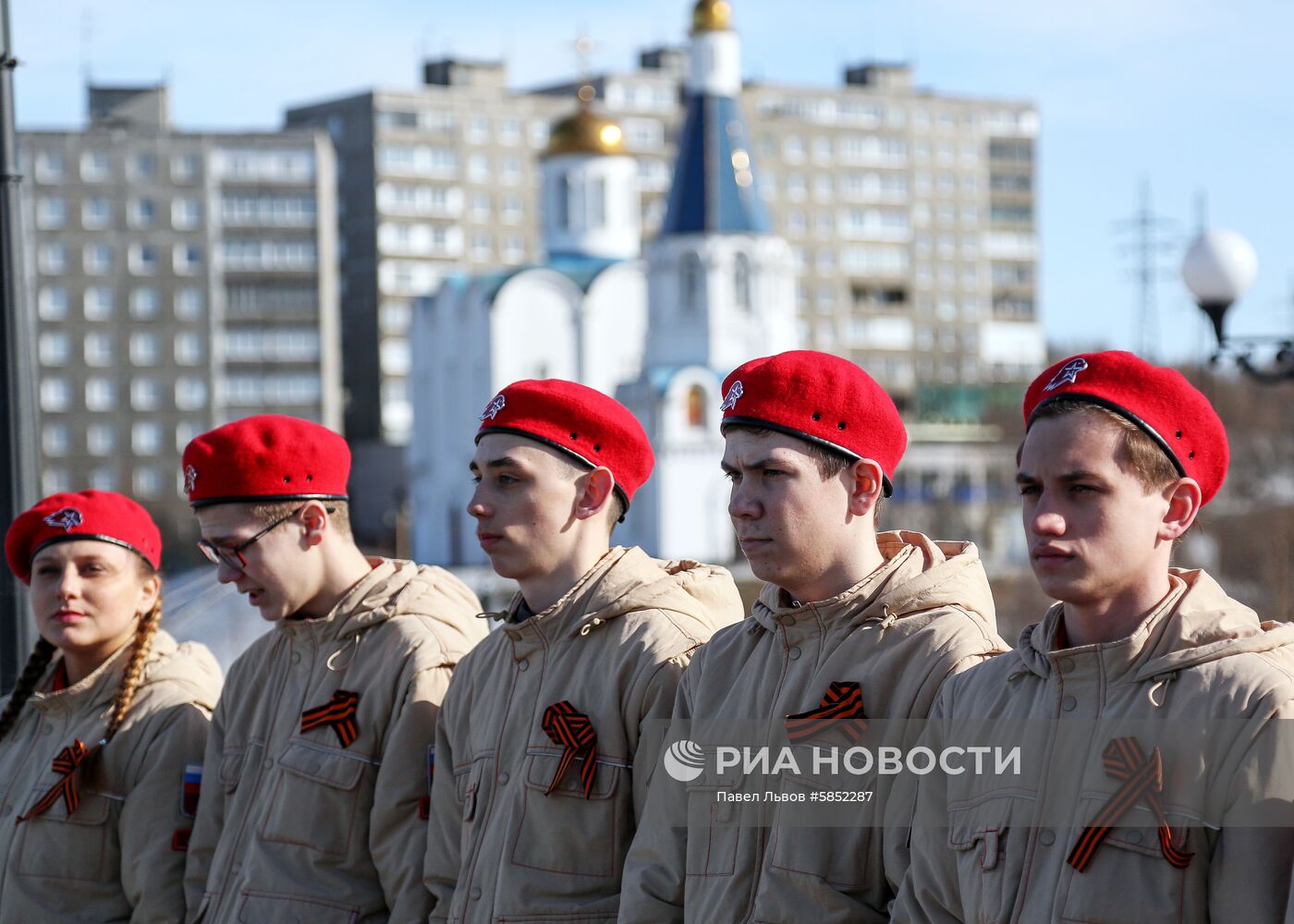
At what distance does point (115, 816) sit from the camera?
611cm

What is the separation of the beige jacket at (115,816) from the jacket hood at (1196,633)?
324 cm

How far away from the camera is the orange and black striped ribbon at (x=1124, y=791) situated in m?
3.63

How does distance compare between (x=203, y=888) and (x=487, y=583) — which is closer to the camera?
(x=203, y=888)

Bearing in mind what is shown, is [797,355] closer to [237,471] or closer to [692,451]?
[237,471]

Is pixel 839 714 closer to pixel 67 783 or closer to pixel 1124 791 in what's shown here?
pixel 1124 791

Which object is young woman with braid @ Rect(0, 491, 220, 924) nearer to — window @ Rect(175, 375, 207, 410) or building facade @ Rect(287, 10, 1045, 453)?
window @ Rect(175, 375, 207, 410)

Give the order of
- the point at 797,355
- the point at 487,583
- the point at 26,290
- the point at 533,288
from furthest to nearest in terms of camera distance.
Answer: the point at 533,288 → the point at 487,583 → the point at 26,290 → the point at 797,355

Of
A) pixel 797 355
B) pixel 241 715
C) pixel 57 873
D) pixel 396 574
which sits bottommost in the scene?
pixel 57 873

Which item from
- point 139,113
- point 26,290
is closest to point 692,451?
point 139,113

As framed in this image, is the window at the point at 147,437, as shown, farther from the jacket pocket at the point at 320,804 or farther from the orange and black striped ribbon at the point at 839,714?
the orange and black striped ribbon at the point at 839,714

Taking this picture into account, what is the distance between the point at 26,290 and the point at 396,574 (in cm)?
253

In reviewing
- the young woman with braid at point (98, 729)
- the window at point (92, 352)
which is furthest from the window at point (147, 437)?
the young woman with braid at point (98, 729)

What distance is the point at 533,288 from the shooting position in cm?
6275

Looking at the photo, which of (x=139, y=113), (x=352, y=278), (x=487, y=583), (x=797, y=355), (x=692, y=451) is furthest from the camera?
(x=352, y=278)
